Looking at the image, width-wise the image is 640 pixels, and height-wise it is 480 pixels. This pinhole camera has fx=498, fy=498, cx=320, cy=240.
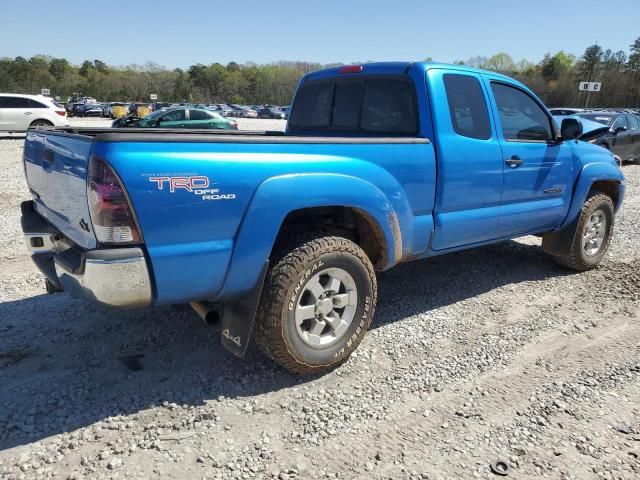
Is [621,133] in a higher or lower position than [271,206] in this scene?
higher

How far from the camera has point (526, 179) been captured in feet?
14.3

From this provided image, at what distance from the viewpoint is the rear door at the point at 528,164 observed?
421cm

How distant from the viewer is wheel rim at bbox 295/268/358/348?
306 cm

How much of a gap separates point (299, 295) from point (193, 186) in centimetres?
94

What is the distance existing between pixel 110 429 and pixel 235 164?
154 centimetres

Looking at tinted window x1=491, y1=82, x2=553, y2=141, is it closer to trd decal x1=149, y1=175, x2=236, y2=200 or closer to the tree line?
trd decal x1=149, y1=175, x2=236, y2=200

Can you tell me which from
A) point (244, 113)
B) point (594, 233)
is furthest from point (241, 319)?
point (244, 113)

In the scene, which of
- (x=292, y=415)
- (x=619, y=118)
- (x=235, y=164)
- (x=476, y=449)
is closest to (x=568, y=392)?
(x=476, y=449)

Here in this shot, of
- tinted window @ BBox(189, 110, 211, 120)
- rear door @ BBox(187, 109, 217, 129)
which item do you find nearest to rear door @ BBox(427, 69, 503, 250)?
rear door @ BBox(187, 109, 217, 129)

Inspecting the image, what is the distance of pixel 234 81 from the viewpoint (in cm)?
11700

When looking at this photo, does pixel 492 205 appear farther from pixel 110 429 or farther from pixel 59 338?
pixel 59 338

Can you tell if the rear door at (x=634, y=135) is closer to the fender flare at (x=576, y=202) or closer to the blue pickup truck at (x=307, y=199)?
the fender flare at (x=576, y=202)

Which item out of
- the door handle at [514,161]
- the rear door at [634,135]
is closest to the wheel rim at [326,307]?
the door handle at [514,161]

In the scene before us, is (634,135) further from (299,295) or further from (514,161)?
(299,295)
